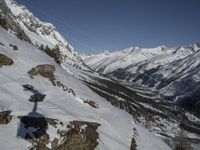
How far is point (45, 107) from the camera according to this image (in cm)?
2802

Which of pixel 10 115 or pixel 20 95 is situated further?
pixel 20 95

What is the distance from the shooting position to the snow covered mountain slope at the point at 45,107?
77.6ft

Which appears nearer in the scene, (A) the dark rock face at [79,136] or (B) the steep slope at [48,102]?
(A) the dark rock face at [79,136]

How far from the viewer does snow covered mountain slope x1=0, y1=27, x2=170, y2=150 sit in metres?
23.6

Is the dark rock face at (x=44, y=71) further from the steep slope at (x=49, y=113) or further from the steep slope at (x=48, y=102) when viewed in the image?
the steep slope at (x=48, y=102)

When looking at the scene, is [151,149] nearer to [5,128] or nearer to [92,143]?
[92,143]

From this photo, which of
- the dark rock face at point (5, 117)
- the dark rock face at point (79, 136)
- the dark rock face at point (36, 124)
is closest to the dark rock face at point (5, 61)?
the dark rock face at point (5, 117)

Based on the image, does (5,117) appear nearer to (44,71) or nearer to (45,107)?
(45,107)

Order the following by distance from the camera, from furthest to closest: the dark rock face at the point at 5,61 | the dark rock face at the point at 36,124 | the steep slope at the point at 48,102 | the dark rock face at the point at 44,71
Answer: the dark rock face at the point at 44,71
the dark rock face at the point at 5,61
the steep slope at the point at 48,102
the dark rock face at the point at 36,124

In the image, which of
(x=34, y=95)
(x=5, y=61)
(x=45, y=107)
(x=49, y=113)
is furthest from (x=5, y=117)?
(x=5, y=61)

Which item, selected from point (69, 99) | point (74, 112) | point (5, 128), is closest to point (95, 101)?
point (69, 99)

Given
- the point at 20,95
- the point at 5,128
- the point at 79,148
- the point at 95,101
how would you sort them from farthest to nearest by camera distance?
the point at 95,101 → the point at 20,95 → the point at 79,148 → the point at 5,128

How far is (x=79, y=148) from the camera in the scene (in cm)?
2492

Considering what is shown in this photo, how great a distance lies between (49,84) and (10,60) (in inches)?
184
